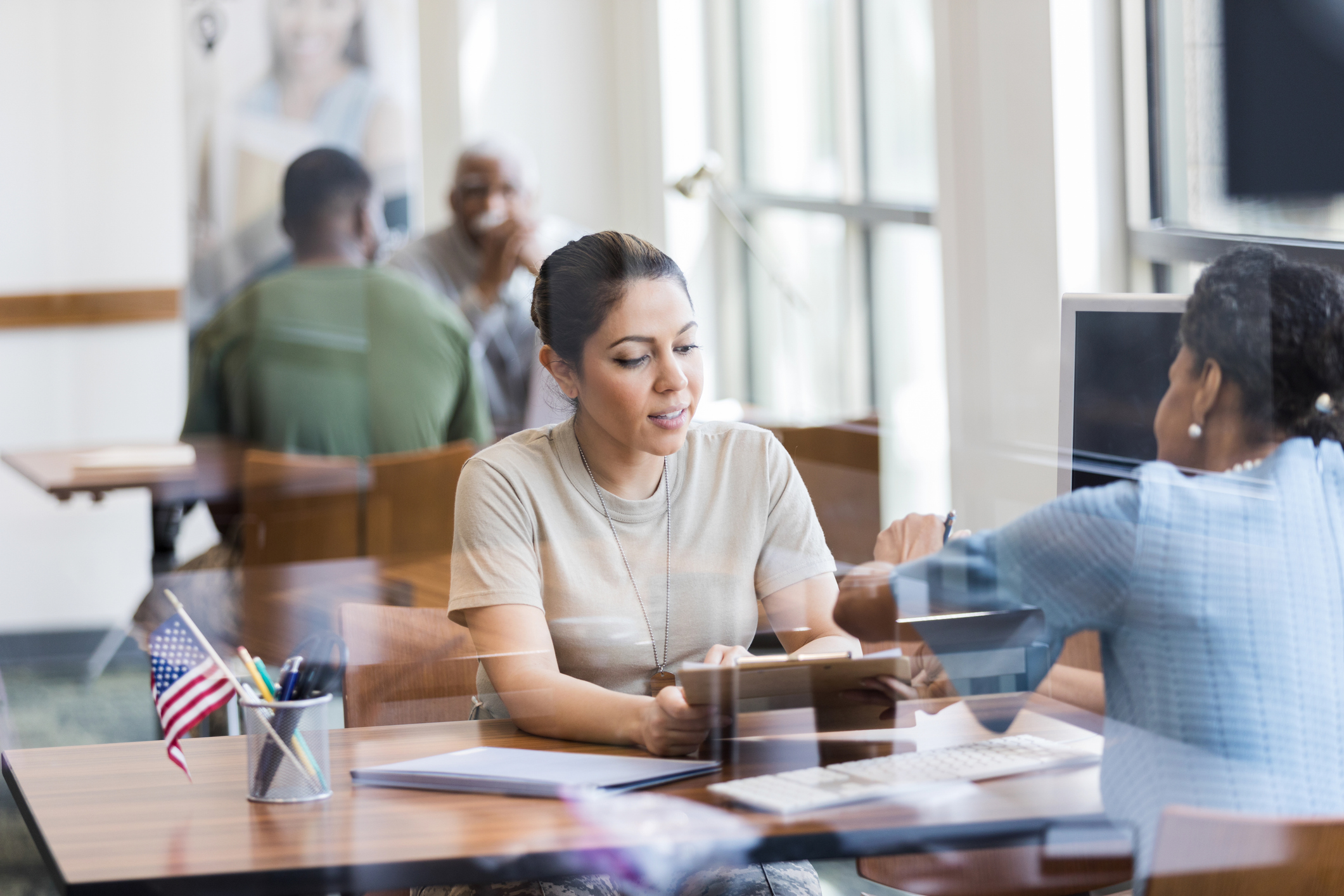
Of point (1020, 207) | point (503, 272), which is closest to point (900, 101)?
point (1020, 207)

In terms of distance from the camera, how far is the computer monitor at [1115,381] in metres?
1.25

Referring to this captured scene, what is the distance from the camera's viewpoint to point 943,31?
177 cm

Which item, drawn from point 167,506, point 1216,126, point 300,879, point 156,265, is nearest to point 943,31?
point 1216,126

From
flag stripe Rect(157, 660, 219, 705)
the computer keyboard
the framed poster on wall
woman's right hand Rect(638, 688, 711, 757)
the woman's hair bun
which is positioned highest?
the framed poster on wall

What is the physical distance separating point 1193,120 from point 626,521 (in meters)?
0.79

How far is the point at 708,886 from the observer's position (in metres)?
1.22

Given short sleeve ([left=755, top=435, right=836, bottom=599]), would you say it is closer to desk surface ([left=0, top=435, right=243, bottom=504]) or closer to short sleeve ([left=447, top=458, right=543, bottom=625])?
short sleeve ([left=447, top=458, right=543, bottom=625])

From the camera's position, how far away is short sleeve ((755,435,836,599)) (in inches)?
52.3

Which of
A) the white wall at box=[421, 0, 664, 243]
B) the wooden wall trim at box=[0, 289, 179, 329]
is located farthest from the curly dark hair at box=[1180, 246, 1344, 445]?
the wooden wall trim at box=[0, 289, 179, 329]

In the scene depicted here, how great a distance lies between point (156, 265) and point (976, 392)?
2.41m

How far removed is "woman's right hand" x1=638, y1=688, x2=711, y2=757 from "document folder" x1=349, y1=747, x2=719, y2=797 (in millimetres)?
16

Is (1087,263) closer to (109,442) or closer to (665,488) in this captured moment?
(665,488)

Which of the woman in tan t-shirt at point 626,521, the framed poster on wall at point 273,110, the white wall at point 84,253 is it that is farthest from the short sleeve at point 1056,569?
the framed poster on wall at point 273,110

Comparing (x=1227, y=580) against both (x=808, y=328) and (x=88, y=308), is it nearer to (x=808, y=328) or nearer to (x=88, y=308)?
(x=808, y=328)
